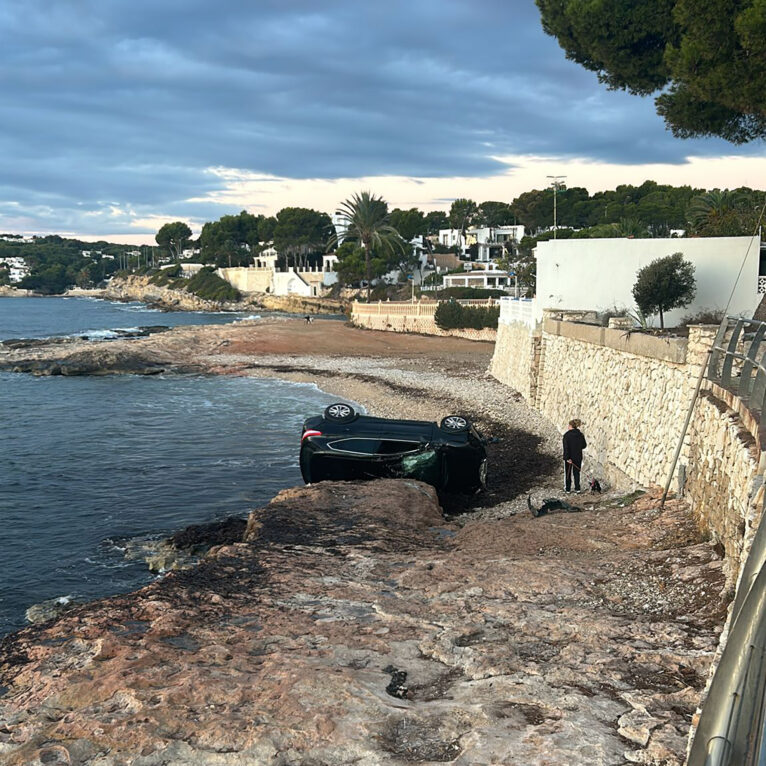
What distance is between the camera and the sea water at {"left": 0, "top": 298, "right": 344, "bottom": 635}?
48.0ft

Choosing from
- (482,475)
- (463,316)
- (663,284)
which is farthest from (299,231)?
(482,475)

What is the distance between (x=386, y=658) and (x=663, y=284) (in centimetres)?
1696

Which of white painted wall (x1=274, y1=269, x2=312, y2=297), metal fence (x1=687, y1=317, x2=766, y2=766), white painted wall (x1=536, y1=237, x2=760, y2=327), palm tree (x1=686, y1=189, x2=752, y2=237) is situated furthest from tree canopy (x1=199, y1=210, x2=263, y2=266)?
metal fence (x1=687, y1=317, x2=766, y2=766)

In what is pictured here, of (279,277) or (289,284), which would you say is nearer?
(289,284)

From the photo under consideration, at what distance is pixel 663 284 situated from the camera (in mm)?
20984

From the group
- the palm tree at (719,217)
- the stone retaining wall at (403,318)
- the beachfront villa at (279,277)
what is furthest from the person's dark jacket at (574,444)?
the beachfront villa at (279,277)

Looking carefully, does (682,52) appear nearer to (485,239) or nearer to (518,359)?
(518,359)

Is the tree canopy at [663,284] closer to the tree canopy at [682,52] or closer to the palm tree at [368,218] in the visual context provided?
the tree canopy at [682,52]

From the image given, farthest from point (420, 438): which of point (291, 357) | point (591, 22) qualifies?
point (291, 357)

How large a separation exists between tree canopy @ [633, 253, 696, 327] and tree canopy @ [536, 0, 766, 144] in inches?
147

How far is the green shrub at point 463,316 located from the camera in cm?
6374

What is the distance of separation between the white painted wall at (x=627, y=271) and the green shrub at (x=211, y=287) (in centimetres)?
12322

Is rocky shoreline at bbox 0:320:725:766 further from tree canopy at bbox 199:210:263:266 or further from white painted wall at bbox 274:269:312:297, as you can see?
tree canopy at bbox 199:210:263:266

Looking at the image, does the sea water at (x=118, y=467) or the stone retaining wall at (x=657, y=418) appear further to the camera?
the sea water at (x=118, y=467)
